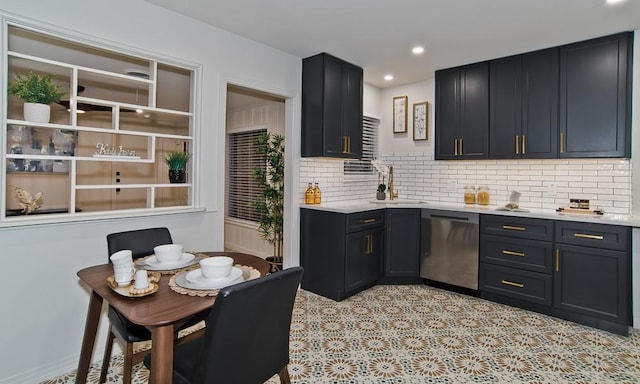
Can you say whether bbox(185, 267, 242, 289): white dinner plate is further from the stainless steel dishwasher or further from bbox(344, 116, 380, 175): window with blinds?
bbox(344, 116, 380, 175): window with blinds

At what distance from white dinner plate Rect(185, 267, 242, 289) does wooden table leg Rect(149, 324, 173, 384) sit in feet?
0.84

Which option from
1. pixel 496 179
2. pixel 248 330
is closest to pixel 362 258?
pixel 496 179

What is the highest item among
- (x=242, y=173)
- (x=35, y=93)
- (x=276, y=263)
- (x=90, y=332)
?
(x=35, y=93)

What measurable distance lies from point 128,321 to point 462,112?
385 cm

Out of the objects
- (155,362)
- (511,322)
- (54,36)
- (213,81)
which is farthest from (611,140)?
(54,36)

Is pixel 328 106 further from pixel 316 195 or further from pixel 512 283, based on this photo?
pixel 512 283

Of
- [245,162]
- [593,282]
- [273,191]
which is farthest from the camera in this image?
[245,162]

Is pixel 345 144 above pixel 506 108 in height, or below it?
below

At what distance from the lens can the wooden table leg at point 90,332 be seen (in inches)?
76.4

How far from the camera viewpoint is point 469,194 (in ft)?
13.8

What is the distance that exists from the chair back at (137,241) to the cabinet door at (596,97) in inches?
146

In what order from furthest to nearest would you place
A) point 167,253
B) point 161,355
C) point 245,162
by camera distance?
point 245,162, point 167,253, point 161,355

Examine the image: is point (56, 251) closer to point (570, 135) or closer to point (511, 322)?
point (511, 322)

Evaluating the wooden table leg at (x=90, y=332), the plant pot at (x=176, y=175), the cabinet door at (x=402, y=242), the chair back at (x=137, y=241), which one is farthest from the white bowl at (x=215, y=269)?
the cabinet door at (x=402, y=242)
